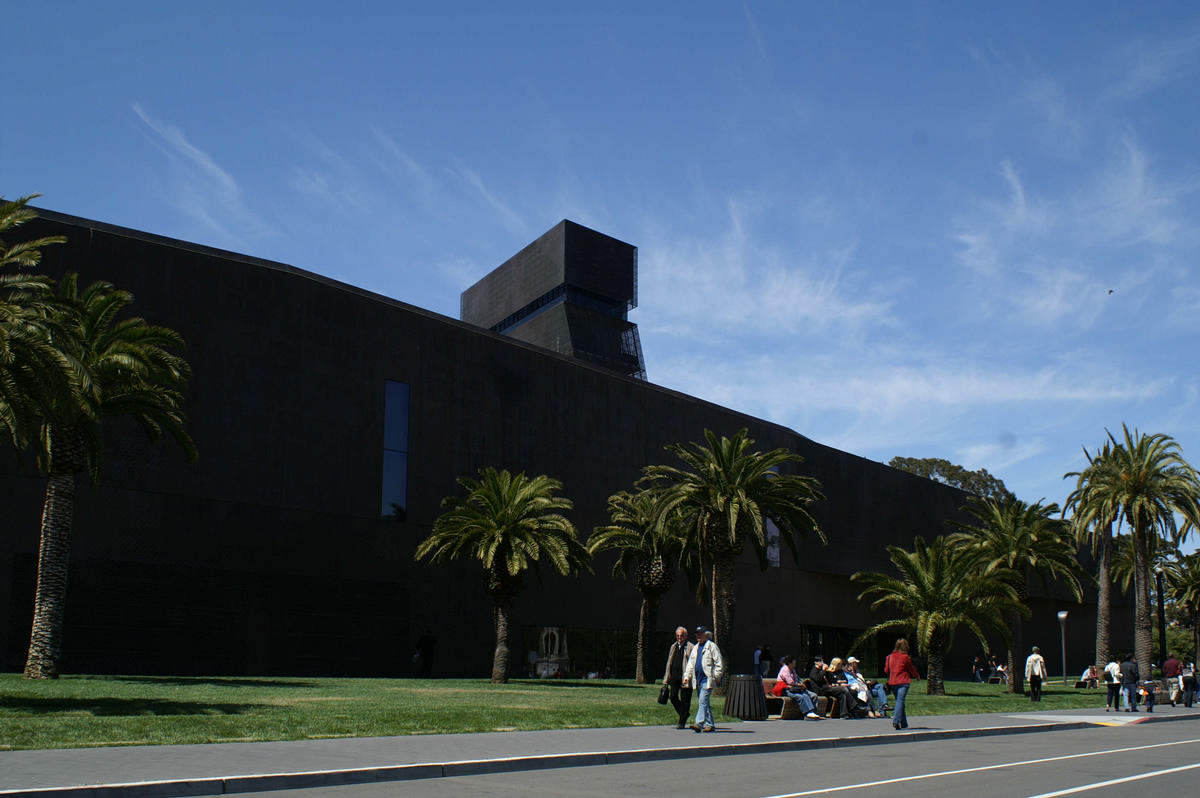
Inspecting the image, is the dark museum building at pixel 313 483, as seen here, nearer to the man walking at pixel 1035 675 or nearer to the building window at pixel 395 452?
the building window at pixel 395 452

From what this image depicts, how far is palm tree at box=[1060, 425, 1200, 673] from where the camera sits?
48.2 metres

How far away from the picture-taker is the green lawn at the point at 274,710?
14609 millimetres

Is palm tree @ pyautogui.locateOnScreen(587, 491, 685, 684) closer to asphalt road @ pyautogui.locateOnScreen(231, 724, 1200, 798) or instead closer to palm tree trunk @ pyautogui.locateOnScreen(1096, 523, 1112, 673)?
asphalt road @ pyautogui.locateOnScreen(231, 724, 1200, 798)

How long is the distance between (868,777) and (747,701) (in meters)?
9.79

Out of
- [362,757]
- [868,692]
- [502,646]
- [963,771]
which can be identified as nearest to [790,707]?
[868,692]

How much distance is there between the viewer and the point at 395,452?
140ft

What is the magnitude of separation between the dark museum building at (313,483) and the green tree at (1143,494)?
21160 millimetres

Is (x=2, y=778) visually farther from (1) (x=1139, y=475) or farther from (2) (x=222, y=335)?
(1) (x=1139, y=475)

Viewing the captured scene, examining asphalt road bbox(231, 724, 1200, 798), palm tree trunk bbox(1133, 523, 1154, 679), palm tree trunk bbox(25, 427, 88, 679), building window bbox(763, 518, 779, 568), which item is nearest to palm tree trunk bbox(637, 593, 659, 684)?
palm tree trunk bbox(25, 427, 88, 679)

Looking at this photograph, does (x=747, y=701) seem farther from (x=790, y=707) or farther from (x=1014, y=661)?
(x=1014, y=661)

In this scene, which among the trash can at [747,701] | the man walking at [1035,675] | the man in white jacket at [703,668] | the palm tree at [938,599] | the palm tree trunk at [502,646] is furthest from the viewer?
the palm tree at [938,599]

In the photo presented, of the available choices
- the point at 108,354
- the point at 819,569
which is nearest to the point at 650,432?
the point at 819,569

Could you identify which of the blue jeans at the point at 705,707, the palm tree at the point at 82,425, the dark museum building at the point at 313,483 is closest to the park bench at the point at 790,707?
the blue jeans at the point at 705,707

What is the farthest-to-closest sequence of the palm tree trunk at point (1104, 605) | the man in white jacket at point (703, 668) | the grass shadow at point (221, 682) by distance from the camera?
the palm tree trunk at point (1104, 605)
the grass shadow at point (221, 682)
the man in white jacket at point (703, 668)
